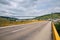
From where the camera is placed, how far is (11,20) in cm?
5162

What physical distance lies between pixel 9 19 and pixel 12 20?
2.48 metres

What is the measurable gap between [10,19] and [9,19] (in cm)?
55

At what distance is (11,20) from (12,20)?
64 centimetres

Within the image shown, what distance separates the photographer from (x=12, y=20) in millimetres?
52219

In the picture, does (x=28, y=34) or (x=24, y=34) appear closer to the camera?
(x=24, y=34)

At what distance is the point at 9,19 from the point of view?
49844 millimetres

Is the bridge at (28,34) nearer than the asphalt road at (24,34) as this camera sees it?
Yes

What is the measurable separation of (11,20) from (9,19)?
1848mm

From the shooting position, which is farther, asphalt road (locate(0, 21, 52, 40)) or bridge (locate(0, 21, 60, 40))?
asphalt road (locate(0, 21, 52, 40))

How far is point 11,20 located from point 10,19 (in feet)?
4.35

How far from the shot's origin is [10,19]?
1982 inches
